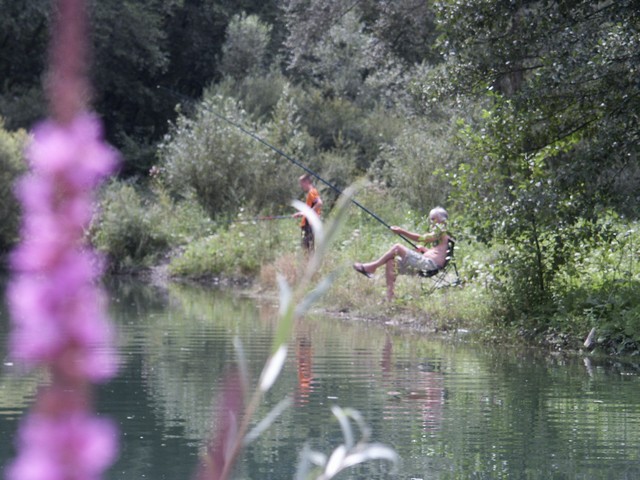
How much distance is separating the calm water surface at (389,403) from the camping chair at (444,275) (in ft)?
2.81

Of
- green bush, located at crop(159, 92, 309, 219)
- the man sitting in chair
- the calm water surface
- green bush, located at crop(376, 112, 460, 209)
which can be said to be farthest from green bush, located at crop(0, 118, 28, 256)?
the man sitting in chair

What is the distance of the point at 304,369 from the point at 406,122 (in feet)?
65.9

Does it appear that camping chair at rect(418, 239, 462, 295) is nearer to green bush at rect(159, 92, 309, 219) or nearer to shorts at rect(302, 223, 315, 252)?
shorts at rect(302, 223, 315, 252)

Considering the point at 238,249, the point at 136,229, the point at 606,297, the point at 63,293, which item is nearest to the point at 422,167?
the point at 238,249

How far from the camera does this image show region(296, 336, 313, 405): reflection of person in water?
9.48 m

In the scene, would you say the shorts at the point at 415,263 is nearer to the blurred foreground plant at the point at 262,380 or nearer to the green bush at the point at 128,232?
the green bush at the point at 128,232

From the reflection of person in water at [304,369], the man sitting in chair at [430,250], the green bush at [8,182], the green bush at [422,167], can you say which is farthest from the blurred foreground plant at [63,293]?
the green bush at [8,182]

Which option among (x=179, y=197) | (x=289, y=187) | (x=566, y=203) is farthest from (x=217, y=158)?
(x=566, y=203)

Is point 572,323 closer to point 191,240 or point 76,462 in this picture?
point 76,462

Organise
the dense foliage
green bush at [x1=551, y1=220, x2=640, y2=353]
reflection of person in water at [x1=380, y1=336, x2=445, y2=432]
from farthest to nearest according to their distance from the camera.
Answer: green bush at [x1=551, y1=220, x2=640, y2=353] → the dense foliage → reflection of person in water at [x1=380, y1=336, x2=445, y2=432]

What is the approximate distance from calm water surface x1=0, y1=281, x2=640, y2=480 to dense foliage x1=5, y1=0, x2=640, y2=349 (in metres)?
1.49

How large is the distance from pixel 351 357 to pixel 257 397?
37.1 ft

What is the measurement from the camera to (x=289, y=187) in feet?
96.6

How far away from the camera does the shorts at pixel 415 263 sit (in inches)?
586
